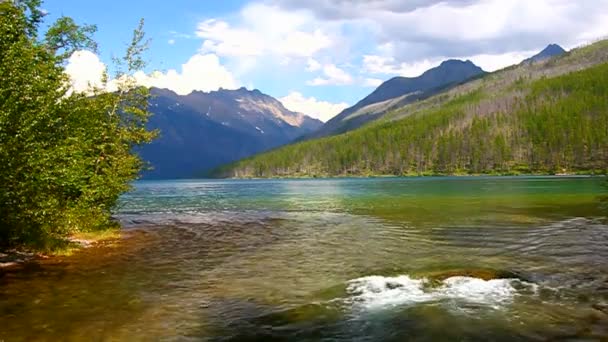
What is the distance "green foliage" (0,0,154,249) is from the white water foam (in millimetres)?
18511

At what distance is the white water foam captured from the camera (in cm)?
1852

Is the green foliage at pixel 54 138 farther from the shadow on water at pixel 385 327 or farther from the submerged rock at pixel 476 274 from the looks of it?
the submerged rock at pixel 476 274

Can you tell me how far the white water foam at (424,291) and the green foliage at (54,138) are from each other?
18.5m

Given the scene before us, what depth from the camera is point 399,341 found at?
14188mm

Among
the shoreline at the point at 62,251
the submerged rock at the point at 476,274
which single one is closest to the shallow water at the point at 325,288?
the submerged rock at the point at 476,274

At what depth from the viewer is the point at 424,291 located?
2011 cm

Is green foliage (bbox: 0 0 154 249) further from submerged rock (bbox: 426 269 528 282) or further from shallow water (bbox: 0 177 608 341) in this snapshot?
submerged rock (bbox: 426 269 528 282)

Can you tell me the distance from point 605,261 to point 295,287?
18.3 metres

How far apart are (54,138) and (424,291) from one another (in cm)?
2421

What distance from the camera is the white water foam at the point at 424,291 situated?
18516 millimetres

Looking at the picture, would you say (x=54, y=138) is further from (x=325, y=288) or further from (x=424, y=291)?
(x=424, y=291)

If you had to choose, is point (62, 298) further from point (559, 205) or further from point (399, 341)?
point (559, 205)

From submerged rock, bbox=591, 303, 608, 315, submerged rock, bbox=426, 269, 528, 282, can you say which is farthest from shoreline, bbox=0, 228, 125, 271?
submerged rock, bbox=591, 303, 608, 315

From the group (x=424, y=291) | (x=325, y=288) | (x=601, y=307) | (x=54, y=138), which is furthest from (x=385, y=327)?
(x=54, y=138)
